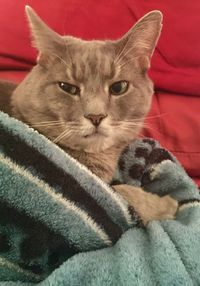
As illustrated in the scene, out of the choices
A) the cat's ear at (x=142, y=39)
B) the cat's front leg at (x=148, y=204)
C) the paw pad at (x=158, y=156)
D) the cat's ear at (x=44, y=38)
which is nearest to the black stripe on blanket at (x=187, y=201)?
the cat's front leg at (x=148, y=204)

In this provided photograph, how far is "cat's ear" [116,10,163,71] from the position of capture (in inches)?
38.8

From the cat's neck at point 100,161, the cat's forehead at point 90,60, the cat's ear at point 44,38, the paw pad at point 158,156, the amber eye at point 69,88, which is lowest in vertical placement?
the paw pad at point 158,156

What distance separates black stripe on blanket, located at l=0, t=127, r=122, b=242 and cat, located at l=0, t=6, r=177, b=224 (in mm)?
159

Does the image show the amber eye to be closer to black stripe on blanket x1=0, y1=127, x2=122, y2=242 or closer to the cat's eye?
the cat's eye

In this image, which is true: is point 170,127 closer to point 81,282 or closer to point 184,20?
point 184,20

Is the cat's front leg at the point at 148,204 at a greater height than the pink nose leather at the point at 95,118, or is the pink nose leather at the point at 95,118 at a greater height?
the pink nose leather at the point at 95,118

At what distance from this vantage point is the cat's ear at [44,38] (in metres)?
0.97

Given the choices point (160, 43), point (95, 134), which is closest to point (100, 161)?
point (95, 134)

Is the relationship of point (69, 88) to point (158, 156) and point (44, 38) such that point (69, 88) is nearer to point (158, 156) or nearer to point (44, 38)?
point (44, 38)

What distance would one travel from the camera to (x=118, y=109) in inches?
37.7

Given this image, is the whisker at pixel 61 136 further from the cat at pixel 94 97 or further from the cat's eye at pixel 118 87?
the cat's eye at pixel 118 87

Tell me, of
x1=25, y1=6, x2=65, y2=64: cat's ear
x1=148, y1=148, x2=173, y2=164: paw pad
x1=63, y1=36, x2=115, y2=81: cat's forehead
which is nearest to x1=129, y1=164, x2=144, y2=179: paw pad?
x1=148, y1=148, x2=173, y2=164: paw pad

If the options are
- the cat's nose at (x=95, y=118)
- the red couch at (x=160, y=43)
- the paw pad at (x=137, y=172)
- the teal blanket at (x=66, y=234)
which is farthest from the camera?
the red couch at (x=160, y=43)

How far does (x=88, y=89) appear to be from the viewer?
3.10 ft
